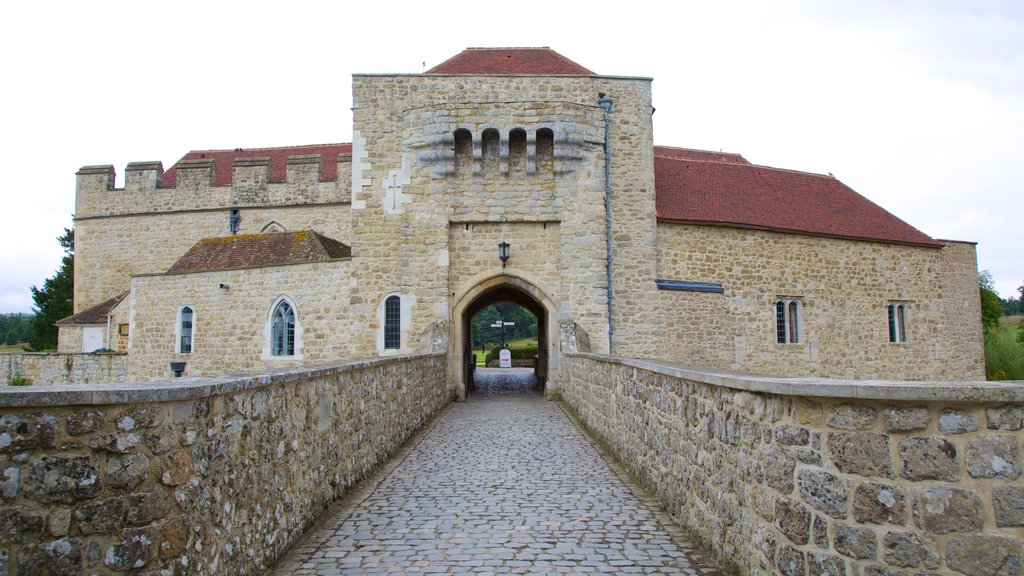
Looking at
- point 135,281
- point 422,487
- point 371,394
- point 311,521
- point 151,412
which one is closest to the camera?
point 151,412

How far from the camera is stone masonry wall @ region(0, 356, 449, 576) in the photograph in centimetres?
284

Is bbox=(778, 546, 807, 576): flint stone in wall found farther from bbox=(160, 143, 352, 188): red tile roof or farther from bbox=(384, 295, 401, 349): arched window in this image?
bbox=(160, 143, 352, 188): red tile roof

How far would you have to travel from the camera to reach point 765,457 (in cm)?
390

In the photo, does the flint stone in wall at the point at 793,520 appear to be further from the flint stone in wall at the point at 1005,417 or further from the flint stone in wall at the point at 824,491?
the flint stone in wall at the point at 1005,417

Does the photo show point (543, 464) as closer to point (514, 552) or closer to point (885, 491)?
point (514, 552)

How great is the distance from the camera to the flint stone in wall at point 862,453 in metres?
3.11

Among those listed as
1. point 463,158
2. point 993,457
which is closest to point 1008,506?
point 993,457

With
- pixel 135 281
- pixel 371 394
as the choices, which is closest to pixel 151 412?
pixel 371 394

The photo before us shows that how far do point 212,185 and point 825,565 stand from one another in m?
28.3

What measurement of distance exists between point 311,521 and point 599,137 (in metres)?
14.1

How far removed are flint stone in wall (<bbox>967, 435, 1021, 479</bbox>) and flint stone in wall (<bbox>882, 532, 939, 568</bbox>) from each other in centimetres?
36

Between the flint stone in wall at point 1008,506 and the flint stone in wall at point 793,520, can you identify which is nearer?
the flint stone in wall at point 1008,506

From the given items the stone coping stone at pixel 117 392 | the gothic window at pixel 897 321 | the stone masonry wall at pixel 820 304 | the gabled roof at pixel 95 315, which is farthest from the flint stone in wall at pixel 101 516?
the gabled roof at pixel 95 315

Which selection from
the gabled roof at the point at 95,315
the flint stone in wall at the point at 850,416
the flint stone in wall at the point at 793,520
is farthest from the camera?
the gabled roof at the point at 95,315
